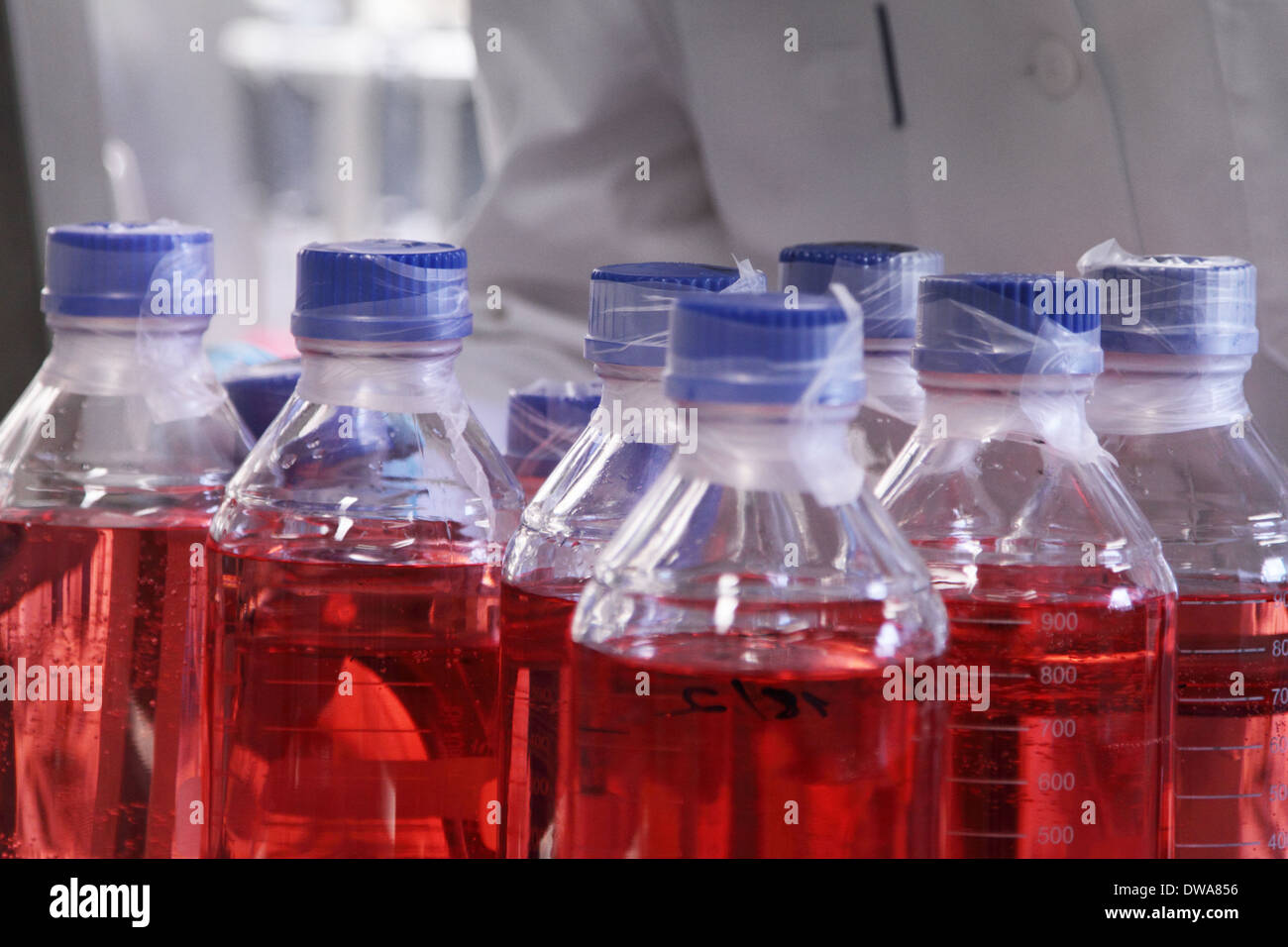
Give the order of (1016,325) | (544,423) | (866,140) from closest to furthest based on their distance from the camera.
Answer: (1016,325)
(544,423)
(866,140)

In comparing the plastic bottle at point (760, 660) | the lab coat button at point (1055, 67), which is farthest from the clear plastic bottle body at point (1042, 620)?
the lab coat button at point (1055, 67)

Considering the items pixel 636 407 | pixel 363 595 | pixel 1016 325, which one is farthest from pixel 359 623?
pixel 1016 325

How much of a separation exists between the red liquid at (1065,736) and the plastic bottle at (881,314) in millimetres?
198

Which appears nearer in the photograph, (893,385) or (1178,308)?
(1178,308)

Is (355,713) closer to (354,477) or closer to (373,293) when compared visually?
(354,477)

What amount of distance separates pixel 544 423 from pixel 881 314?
0.97 feet

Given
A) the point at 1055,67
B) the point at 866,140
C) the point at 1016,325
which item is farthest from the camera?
the point at 866,140

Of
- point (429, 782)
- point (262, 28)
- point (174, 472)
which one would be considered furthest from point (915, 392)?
point (262, 28)

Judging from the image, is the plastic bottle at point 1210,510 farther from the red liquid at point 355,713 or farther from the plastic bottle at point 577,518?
the red liquid at point 355,713

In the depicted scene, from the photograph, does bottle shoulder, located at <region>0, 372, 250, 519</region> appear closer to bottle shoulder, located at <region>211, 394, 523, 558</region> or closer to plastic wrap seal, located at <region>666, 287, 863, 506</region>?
bottle shoulder, located at <region>211, 394, 523, 558</region>

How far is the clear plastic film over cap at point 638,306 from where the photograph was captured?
790 mm

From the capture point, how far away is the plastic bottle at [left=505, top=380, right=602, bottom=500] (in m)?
1.06

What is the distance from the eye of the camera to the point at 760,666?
2.23 feet

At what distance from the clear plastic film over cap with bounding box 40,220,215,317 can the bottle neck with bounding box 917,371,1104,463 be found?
53 cm
